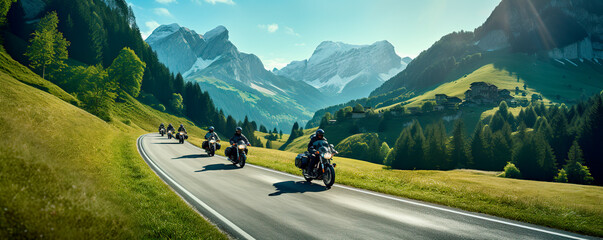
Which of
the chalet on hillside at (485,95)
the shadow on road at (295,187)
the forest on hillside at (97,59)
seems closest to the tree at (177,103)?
the forest on hillside at (97,59)

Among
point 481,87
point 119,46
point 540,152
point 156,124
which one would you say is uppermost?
point 481,87

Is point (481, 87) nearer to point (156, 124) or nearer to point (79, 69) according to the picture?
point (156, 124)

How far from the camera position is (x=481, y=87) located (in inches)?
7072

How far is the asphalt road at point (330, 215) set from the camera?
643 cm

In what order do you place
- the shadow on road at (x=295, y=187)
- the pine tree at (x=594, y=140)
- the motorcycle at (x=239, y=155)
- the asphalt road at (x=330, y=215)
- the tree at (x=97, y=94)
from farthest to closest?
the pine tree at (x=594, y=140)
the tree at (x=97, y=94)
the motorcycle at (x=239, y=155)
the shadow on road at (x=295, y=187)
the asphalt road at (x=330, y=215)

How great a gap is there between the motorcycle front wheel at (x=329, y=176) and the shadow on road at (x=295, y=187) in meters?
0.29

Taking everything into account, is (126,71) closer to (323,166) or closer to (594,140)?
(323,166)

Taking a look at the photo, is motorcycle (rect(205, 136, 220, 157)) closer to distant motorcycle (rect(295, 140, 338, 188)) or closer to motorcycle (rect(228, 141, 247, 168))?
motorcycle (rect(228, 141, 247, 168))

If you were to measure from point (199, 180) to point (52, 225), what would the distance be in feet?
29.1

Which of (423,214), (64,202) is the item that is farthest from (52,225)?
(423,214)

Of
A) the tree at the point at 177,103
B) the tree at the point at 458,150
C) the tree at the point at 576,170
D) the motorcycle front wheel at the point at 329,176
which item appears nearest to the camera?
the motorcycle front wheel at the point at 329,176

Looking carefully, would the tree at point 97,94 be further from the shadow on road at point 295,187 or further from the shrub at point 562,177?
the shrub at point 562,177

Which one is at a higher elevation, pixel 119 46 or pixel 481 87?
pixel 481 87

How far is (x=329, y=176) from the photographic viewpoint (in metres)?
11.9
